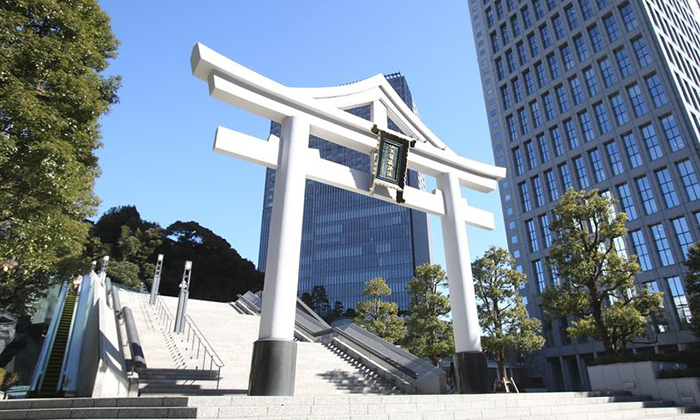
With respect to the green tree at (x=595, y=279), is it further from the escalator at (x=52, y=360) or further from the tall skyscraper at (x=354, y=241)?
the tall skyscraper at (x=354, y=241)

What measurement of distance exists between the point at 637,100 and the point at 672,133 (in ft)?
13.3

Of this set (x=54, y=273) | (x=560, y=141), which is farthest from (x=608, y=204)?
(x=560, y=141)

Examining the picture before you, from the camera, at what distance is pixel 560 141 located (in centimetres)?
3653

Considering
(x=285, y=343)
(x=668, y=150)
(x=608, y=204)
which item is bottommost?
(x=285, y=343)

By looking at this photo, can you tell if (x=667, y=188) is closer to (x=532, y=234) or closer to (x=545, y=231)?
(x=545, y=231)

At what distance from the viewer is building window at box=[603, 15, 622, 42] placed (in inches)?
1330

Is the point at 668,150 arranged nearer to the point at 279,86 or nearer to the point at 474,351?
the point at 474,351

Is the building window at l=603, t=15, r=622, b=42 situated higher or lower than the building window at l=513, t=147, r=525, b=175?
higher

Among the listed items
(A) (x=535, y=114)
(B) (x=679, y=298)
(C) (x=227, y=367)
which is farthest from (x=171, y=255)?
(B) (x=679, y=298)

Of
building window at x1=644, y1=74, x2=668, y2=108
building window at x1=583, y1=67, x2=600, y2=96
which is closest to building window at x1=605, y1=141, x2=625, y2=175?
building window at x1=644, y1=74, x2=668, y2=108

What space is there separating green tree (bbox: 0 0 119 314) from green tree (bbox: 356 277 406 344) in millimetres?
14156

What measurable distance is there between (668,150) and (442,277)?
969 inches

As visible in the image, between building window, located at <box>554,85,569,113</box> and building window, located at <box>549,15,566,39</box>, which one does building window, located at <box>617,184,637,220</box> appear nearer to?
building window, located at <box>554,85,569,113</box>

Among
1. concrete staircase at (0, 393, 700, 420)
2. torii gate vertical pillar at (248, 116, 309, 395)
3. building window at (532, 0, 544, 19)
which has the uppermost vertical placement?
building window at (532, 0, 544, 19)
